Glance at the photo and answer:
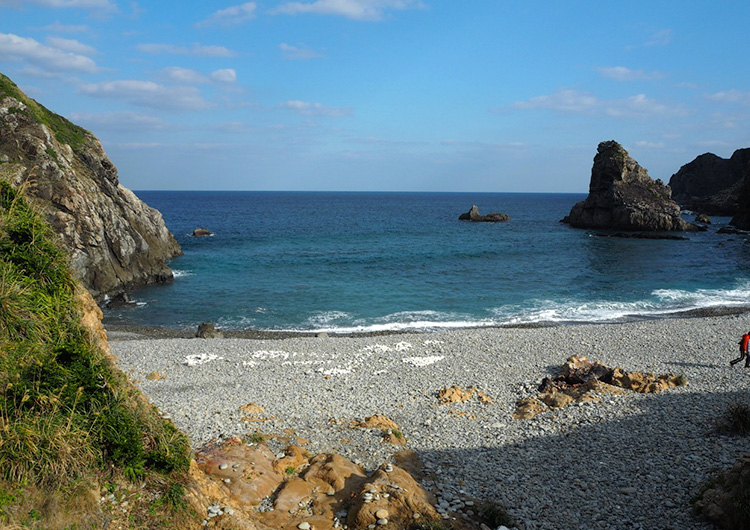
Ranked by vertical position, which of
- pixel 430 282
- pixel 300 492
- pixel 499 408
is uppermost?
pixel 430 282

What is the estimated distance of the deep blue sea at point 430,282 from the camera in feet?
118

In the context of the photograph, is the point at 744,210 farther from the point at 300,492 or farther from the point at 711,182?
the point at 300,492

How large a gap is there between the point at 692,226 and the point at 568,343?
262 feet

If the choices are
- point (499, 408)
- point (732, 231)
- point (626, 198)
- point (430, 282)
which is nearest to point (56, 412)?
point (499, 408)

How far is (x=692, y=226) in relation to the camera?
8950cm

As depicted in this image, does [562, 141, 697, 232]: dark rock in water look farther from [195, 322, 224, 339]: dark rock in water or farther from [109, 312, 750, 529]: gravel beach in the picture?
[195, 322, 224, 339]: dark rock in water

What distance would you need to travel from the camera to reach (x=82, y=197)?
39594 millimetres

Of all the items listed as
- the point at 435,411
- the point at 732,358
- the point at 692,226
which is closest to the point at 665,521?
the point at 435,411

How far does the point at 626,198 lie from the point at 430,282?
61.3m

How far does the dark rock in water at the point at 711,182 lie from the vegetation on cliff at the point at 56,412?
511ft

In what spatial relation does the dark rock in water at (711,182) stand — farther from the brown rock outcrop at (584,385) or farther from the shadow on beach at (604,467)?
the shadow on beach at (604,467)

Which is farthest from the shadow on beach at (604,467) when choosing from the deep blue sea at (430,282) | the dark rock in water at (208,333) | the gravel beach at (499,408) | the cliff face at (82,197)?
the cliff face at (82,197)

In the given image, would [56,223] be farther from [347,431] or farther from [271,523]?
[271,523]

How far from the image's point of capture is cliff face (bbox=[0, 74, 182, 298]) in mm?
37188
